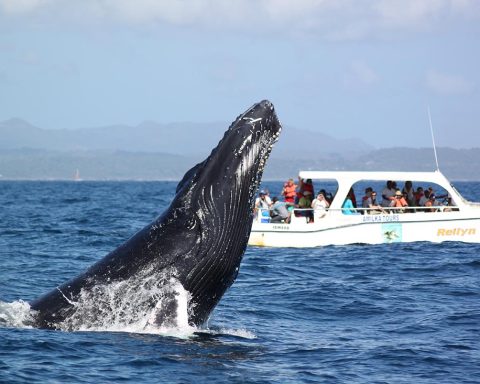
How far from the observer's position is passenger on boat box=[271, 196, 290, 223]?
83.1 feet

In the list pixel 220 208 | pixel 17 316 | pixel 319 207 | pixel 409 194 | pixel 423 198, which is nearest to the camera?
pixel 220 208

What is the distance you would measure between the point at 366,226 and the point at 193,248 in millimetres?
16347

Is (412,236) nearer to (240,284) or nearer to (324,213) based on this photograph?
(324,213)

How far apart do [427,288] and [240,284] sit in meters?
3.30

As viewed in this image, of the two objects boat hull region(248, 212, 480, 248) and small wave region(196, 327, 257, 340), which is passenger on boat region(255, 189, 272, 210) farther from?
small wave region(196, 327, 257, 340)

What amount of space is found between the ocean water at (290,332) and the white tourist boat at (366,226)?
2.85 m

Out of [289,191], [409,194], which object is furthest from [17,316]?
[409,194]

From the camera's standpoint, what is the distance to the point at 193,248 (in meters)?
9.44

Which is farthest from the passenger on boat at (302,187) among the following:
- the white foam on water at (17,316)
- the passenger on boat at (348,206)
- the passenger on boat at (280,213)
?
the white foam on water at (17,316)

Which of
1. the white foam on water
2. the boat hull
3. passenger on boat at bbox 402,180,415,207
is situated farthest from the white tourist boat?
the white foam on water

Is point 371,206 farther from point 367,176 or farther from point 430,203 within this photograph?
point 430,203

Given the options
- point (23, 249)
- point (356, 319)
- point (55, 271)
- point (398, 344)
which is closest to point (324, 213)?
point (23, 249)

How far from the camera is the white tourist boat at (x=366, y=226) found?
989 inches

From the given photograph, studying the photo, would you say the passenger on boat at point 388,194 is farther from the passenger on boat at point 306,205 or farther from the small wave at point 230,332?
the small wave at point 230,332
